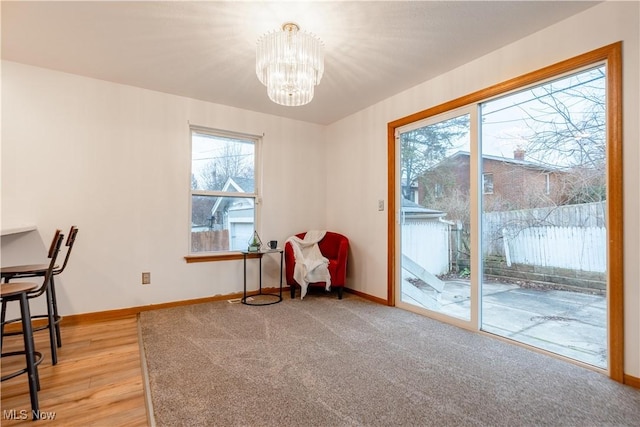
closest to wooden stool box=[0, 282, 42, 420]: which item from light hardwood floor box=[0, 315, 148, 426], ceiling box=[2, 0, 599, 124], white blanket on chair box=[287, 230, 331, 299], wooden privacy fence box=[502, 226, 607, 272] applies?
light hardwood floor box=[0, 315, 148, 426]

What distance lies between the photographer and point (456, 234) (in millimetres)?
2969

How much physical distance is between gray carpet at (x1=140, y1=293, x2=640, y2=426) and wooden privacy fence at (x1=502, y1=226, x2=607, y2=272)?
2.24 feet

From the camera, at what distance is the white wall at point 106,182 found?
9.21 feet

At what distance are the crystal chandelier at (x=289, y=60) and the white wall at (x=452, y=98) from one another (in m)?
1.48

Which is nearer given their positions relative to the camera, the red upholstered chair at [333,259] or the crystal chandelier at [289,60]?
the crystal chandelier at [289,60]

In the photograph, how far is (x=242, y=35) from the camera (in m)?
2.36

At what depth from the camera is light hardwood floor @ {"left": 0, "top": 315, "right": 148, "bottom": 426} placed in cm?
158

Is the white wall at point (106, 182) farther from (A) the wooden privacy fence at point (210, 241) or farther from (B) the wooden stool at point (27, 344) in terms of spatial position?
(B) the wooden stool at point (27, 344)

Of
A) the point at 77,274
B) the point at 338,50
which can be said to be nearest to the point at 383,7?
the point at 338,50

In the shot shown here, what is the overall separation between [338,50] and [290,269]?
2440 millimetres

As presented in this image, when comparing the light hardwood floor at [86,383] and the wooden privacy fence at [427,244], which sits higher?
the wooden privacy fence at [427,244]

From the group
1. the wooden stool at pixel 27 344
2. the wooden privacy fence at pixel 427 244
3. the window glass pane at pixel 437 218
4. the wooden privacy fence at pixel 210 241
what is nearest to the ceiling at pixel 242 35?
the window glass pane at pixel 437 218

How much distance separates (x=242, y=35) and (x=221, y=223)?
2214 mm

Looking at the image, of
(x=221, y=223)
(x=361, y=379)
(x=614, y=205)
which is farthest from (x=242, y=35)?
(x=614, y=205)
